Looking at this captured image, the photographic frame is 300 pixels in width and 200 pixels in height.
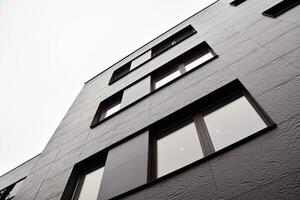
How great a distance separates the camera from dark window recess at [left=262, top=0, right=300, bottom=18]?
671 cm

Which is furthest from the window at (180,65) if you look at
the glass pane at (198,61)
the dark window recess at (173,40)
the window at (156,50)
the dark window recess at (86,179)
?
the dark window recess at (86,179)

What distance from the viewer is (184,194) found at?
11.4 feet

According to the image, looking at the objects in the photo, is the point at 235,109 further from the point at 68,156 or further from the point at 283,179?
the point at 68,156

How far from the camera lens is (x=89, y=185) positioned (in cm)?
571

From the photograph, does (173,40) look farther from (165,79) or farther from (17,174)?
(17,174)

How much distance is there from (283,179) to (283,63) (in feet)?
8.32

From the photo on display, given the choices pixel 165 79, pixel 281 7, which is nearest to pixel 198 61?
pixel 165 79

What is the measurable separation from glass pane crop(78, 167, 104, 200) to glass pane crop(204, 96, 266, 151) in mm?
3165

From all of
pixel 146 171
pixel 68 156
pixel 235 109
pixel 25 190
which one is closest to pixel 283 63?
pixel 235 109

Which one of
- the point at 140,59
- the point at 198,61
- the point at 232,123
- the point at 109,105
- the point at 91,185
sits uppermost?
the point at 140,59

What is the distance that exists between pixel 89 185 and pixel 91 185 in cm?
10

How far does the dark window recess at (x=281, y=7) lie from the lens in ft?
22.0

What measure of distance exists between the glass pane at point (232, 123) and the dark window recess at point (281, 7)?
12.2 feet

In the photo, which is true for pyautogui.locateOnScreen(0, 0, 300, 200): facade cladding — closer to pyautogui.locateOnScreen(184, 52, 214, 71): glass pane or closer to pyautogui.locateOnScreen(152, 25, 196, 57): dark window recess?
pyautogui.locateOnScreen(184, 52, 214, 71): glass pane
